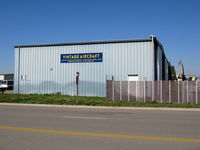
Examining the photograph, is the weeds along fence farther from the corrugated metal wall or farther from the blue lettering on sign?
the blue lettering on sign

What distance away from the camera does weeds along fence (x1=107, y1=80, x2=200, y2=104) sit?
66.8 ft

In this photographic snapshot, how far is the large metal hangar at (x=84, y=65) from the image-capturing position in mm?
25328

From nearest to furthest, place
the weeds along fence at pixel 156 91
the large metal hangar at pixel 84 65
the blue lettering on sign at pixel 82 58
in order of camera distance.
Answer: the weeds along fence at pixel 156 91, the large metal hangar at pixel 84 65, the blue lettering on sign at pixel 82 58

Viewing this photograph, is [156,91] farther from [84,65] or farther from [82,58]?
[82,58]

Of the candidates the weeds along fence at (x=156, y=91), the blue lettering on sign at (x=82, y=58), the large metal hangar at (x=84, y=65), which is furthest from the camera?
the blue lettering on sign at (x=82, y=58)

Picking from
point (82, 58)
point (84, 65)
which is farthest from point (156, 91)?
point (82, 58)

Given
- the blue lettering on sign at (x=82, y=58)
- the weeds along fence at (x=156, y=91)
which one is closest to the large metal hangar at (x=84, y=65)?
the blue lettering on sign at (x=82, y=58)

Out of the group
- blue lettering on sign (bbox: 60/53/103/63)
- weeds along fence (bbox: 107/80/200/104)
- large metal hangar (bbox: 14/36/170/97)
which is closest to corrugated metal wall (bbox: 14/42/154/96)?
large metal hangar (bbox: 14/36/170/97)

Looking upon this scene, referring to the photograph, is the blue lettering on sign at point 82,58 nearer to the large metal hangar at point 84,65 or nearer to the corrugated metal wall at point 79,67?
the large metal hangar at point 84,65

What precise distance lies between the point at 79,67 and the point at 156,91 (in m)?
10.1

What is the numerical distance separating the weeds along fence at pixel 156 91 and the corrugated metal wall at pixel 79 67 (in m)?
3.47

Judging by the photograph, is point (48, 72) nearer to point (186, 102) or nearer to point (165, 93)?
point (165, 93)

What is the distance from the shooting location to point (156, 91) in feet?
70.3

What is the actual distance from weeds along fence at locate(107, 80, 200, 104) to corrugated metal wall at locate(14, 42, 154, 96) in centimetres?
347
